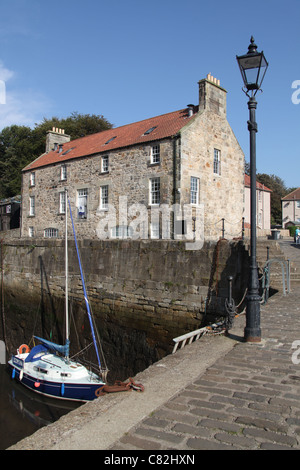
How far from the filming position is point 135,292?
14109 mm

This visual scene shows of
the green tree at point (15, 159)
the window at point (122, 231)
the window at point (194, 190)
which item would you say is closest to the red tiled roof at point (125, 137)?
the window at point (194, 190)

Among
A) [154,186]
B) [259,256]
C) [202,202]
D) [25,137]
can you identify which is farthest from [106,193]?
[25,137]

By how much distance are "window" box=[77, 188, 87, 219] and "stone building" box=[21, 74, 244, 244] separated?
7cm

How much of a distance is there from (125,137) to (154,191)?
500 centimetres

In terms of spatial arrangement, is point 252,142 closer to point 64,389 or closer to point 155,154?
point 64,389

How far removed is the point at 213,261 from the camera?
12.1 m

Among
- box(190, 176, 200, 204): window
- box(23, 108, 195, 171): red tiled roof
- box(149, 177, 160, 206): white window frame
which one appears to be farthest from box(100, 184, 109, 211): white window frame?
box(190, 176, 200, 204): window

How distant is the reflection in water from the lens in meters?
10.5

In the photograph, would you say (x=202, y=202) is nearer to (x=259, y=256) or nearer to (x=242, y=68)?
(x=259, y=256)

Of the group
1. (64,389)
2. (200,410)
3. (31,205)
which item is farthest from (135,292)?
(31,205)

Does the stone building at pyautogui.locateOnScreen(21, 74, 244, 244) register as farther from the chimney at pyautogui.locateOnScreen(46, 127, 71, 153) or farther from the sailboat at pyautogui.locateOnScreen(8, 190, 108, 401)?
the sailboat at pyautogui.locateOnScreen(8, 190, 108, 401)

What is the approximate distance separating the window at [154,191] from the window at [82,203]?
565 cm

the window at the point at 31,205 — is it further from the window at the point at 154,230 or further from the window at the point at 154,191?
the window at the point at 154,230

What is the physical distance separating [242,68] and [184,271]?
305 inches
